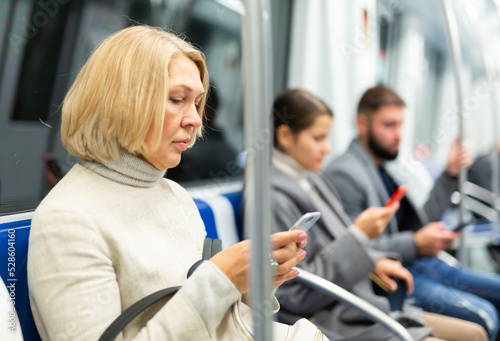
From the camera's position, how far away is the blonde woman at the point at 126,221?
0.72 metres

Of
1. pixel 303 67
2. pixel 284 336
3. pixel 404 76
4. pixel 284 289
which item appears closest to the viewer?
pixel 284 336

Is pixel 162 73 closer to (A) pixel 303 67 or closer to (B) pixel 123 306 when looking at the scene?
(B) pixel 123 306

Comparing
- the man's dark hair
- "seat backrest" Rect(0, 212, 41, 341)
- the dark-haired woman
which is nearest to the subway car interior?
"seat backrest" Rect(0, 212, 41, 341)

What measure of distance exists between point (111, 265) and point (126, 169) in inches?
5.9

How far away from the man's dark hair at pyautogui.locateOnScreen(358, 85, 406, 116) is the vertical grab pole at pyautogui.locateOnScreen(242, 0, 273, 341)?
1.57 m

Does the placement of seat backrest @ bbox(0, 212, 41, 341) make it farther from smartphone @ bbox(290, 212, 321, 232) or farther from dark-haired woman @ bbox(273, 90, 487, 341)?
dark-haired woman @ bbox(273, 90, 487, 341)

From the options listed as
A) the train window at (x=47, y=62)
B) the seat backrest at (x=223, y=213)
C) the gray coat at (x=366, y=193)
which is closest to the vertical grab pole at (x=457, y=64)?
the gray coat at (x=366, y=193)

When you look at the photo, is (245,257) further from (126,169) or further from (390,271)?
(390,271)

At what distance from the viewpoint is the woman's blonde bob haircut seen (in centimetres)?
75

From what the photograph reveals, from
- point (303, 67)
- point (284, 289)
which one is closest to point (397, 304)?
point (284, 289)

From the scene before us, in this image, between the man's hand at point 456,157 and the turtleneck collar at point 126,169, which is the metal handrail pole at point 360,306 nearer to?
the turtleneck collar at point 126,169

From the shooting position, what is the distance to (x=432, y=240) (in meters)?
1.89

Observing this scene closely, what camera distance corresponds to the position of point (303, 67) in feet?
9.08

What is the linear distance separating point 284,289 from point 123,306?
1.88 feet
